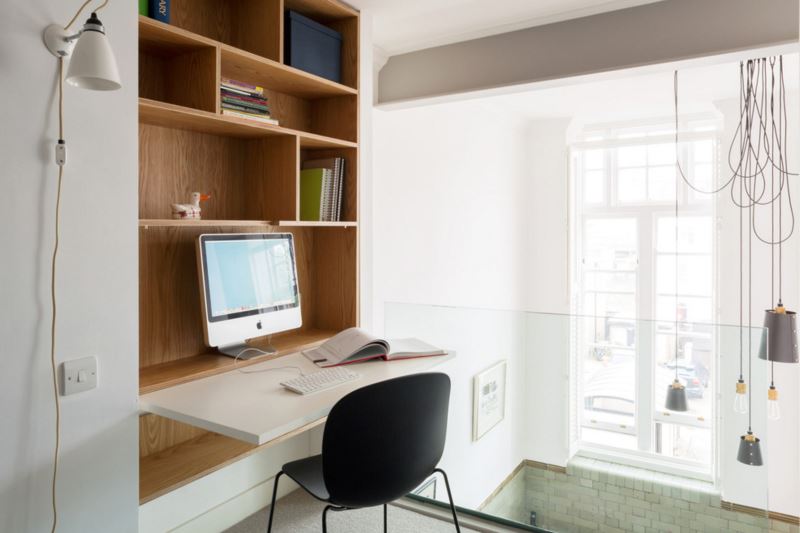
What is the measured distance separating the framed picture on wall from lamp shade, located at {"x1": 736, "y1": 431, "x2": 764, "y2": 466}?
0.98 meters

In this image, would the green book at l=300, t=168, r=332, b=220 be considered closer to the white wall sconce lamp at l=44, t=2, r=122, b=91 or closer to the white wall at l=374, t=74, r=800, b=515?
the white wall at l=374, t=74, r=800, b=515

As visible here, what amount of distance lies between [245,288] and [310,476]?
2.40 ft

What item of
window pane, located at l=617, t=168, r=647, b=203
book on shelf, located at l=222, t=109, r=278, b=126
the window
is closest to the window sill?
the window

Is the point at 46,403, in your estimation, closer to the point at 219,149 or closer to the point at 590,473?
the point at 219,149

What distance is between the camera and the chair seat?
Result: 169 cm

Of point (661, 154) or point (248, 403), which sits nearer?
point (248, 403)

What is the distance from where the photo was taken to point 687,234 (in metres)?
4.95

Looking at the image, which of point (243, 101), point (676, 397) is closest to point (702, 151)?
point (676, 397)

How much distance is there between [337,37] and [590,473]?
7.36ft

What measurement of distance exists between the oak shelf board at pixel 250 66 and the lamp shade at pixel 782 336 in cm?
238

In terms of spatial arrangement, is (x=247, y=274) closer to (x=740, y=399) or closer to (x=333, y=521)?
(x=333, y=521)

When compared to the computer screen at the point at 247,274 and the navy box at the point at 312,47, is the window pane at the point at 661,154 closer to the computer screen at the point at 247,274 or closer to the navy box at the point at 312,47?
the navy box at the point at 312,47

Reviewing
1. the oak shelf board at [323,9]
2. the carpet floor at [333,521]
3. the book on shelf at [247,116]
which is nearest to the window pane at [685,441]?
the carpet floor at [333,521]

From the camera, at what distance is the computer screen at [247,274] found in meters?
2.01
